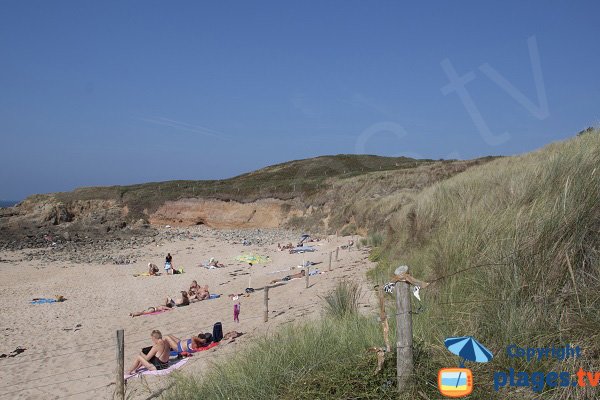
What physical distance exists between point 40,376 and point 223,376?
528 cm

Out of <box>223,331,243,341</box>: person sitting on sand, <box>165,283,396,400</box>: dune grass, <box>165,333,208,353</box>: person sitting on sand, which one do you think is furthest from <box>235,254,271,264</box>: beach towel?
<box>165,283,396,400</box>: dune grass

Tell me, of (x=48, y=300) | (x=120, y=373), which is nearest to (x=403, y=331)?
(x=120, y=373)

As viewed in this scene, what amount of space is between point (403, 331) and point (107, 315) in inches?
429

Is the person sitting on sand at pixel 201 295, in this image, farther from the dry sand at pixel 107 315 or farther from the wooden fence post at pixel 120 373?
the wooden fence post at pixel 120 373

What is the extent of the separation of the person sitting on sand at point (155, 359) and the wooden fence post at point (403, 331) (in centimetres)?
524

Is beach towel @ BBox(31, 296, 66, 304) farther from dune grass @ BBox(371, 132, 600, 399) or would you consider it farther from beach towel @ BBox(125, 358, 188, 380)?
dune grass @ BBox(371, 132, 600, 399)

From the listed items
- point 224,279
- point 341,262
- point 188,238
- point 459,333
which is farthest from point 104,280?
point 459,333

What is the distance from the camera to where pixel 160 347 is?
753cm

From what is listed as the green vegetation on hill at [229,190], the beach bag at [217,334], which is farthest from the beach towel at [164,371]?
the green vegetation on hill at [229,190]

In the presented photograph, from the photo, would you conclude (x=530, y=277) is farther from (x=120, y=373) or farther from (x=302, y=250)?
(x=302, y=250)

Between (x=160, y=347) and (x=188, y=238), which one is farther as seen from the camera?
(x=188, y=238)

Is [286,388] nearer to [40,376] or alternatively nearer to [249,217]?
[40,376]

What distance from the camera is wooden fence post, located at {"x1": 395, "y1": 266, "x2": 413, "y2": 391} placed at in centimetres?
308

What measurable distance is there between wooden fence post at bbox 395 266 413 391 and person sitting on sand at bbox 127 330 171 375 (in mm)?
5236
